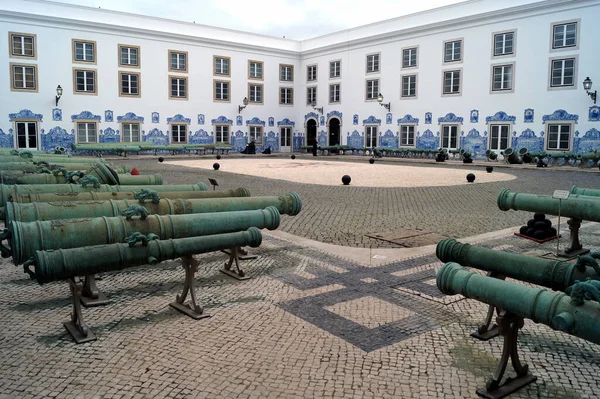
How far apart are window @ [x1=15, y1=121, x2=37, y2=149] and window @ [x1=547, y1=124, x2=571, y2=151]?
31.4 m

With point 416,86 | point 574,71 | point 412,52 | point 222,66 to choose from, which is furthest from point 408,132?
point 222,66

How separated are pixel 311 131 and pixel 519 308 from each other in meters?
43.0

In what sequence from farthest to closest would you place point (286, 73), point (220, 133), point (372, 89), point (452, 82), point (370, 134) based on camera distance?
point (286, 73)
point (220, 133)
point (370, 134)
point (372, 89)
point (452, 82)

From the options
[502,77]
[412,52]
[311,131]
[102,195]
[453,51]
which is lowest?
[102,195]

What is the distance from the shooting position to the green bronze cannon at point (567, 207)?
7777mm

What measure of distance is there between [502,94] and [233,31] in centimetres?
2180

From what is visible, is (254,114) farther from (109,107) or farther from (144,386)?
(144,386)

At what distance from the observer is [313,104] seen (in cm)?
4500

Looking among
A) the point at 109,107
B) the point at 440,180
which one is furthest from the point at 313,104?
the point at 440,180

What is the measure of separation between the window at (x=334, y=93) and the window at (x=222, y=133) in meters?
8.77

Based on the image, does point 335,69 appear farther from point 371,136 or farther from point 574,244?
point 574,244

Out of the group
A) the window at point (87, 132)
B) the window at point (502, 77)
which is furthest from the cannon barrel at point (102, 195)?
the window at point (87, 132)

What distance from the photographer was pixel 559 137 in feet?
97.5

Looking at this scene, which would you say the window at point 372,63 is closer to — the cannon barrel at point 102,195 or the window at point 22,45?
the window at point 22,45
